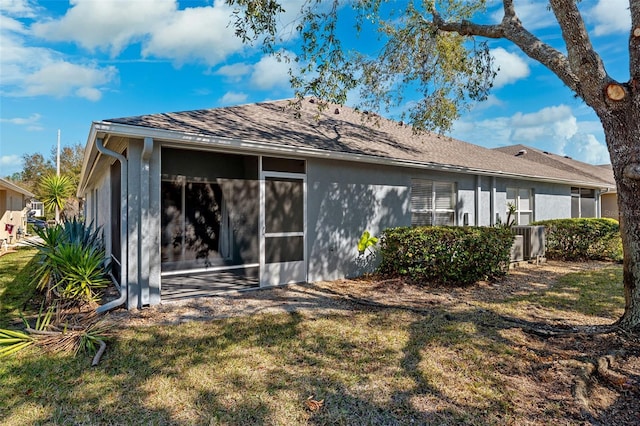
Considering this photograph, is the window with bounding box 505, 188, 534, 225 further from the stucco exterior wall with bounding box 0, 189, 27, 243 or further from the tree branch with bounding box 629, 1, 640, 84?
the stucco exterior wall with bounding box 0, 189, 27, 243

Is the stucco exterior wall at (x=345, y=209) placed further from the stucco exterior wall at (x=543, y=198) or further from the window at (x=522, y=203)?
the window at (x=522, y=203)

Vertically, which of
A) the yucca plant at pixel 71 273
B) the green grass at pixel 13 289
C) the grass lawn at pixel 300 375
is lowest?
the grass lawn at pixel 300 375

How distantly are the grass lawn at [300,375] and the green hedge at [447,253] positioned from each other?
2285 millimetres

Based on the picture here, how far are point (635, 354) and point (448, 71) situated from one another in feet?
24.9

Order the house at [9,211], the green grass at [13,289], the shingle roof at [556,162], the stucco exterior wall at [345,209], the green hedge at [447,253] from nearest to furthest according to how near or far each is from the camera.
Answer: the green grass at [13,289] → the green hedge at [447,253] → the stucco exterior wall at [345,209] → the house at [9,211] → the shingle roof at [556,162]

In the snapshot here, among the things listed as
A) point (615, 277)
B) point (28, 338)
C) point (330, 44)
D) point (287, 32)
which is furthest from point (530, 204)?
point (28, 338)

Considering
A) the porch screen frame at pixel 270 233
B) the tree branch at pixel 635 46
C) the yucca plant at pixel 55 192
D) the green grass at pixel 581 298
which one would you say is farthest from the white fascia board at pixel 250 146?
the yucca plant at pixel 55 192

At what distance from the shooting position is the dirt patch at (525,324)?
122 inches

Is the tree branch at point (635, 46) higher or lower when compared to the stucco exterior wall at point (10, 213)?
higher

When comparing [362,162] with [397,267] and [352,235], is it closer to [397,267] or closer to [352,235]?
[352,235]

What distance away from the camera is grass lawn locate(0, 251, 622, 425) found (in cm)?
292

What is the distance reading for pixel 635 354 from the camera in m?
3.97

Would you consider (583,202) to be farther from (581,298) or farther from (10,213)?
(10,213)

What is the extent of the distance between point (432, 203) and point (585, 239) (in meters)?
5.71
